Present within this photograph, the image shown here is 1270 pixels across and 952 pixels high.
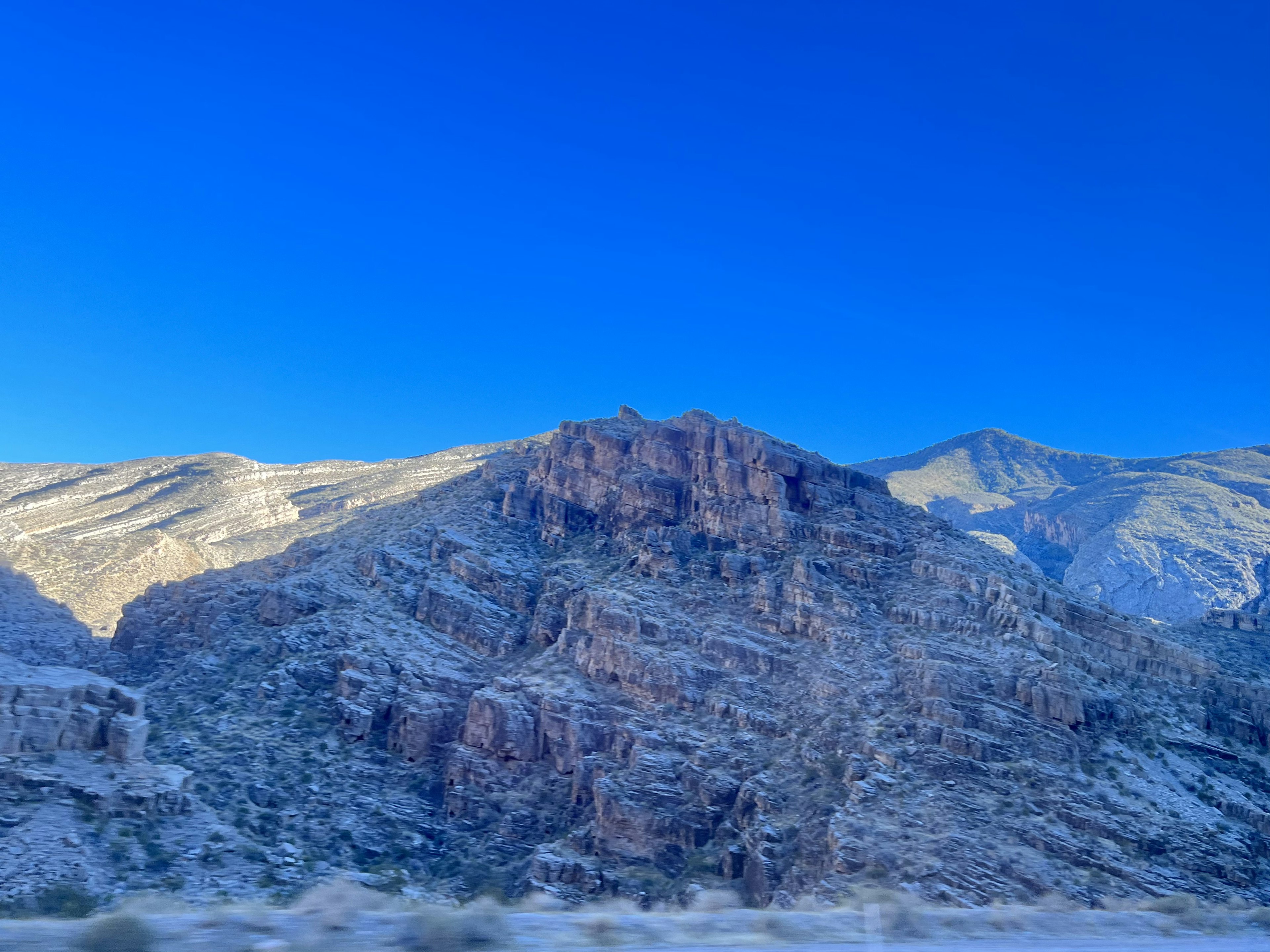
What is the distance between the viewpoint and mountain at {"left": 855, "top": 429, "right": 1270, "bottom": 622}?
99000 millimetres

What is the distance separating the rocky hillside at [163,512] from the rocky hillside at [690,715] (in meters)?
16.3

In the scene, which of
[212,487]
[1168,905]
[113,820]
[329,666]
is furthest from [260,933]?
[212,487]

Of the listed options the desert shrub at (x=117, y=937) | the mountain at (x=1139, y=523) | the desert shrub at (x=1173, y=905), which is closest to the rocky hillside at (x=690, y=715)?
the desert shrub at (x=1173, y=905)

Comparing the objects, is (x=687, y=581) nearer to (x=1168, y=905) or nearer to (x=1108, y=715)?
(x=1108, y=715)

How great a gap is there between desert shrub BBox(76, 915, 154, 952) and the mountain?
246 feet

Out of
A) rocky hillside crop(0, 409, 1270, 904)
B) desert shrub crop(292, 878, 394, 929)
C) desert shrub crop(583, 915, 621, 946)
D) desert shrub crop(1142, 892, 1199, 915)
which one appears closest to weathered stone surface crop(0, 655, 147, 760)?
rocky hillside crop(0, 409, 1270, 904)

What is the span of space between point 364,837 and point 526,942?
31.6m

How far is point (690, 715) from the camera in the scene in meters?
45.3

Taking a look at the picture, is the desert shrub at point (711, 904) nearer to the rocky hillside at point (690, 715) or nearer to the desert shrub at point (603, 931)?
the desert shrub at point (603, 931)

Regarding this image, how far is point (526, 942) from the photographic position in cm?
1046

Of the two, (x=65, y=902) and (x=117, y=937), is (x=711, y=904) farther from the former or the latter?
(x=65, y=902)

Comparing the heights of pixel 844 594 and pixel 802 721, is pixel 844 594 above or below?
above

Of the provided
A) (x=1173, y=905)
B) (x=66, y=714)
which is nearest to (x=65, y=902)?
(x=66, y=714)

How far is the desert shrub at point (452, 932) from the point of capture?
33.1ft
